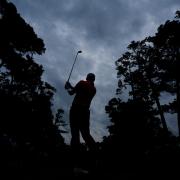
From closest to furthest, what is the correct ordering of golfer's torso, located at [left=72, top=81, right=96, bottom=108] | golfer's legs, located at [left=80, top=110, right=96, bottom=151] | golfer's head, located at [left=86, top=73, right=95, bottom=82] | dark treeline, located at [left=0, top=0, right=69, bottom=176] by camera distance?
golfer's legs, located at [left=80, top=110, right=96, bottom=151]
golfer's torso, located at [left=72, top=81, right=96, bottom=108]
golfer's head, located at [left=86, top=73, right=95, bottom=82]
dark treeline, located at [left=0, top=0, right=69, bottom=176]

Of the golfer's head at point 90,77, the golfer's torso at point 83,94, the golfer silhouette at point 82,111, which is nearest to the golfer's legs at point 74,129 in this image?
the golfer silhouette at point 82,111

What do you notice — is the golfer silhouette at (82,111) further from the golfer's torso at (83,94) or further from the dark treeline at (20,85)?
the dark treeline at (20,85)

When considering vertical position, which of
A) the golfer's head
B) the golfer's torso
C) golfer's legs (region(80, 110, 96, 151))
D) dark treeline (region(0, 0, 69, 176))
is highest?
dark treeline (region(0, 0, 69, 176))

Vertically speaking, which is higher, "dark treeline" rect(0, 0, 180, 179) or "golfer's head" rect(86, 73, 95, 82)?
"dark treeline" rect(0, 0, 180, 179)

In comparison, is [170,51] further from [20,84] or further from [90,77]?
[90,77]

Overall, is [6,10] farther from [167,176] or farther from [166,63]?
[167,176]

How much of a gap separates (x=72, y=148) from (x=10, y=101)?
17910 mm

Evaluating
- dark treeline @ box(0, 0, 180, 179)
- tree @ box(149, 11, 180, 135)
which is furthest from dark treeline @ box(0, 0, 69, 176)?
tree @ box(149, 11, 180, 135)

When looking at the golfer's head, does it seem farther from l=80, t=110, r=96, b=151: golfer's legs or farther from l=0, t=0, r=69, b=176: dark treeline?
l=0, t=0, r=69, b=176: dark treeline

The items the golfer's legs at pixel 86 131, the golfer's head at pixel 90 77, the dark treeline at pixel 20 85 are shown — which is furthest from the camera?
the dark treeline at pixel 20 85

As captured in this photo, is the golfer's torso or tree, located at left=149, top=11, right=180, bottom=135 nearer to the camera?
the golfer's torso

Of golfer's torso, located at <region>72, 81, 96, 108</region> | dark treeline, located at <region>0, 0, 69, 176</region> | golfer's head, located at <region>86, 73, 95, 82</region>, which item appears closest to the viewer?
golfer's torso, located at <region>72, 81, 96, 108</region>

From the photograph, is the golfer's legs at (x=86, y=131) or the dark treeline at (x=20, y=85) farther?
the dark treeline at (x=20, y=85)

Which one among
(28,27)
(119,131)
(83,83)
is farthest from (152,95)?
(83,83)
